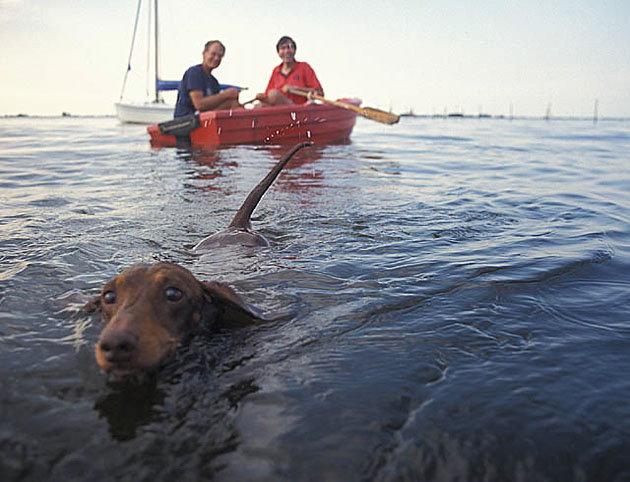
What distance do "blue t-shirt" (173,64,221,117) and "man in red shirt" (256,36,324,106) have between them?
1.49 m

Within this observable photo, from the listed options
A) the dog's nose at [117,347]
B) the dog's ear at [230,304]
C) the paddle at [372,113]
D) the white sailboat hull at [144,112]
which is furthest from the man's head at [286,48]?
the white sailboat hull at [144,112]

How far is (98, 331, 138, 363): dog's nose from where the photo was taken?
202 centimetres

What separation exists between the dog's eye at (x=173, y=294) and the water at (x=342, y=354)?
265mm

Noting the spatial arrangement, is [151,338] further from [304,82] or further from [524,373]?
→ [304,82]

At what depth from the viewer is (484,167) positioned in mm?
11055

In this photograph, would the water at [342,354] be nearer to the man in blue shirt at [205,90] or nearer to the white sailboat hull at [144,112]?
the man in blue shirt at [205,90]

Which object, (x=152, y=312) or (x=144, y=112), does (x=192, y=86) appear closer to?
(x=152, y=312)

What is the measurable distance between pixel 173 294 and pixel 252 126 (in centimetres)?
974

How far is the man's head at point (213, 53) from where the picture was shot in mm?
11219

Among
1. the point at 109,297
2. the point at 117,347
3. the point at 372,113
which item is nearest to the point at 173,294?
the point at 109,297

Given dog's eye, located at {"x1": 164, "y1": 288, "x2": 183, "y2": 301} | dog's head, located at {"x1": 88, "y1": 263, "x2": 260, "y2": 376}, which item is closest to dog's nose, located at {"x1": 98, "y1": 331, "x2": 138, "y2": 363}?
dog's head, located at {"x1": 88, "y1": 263, "x2": 260, "y2": 376}

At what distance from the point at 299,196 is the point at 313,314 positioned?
401 centimetres

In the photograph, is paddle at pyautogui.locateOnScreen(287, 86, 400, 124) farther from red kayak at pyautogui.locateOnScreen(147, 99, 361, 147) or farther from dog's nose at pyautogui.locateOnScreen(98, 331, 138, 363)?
dog's nose at pyautogui.locateOnScreen(98, 331, 138, 363)

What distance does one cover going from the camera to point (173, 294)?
2.56 meters
